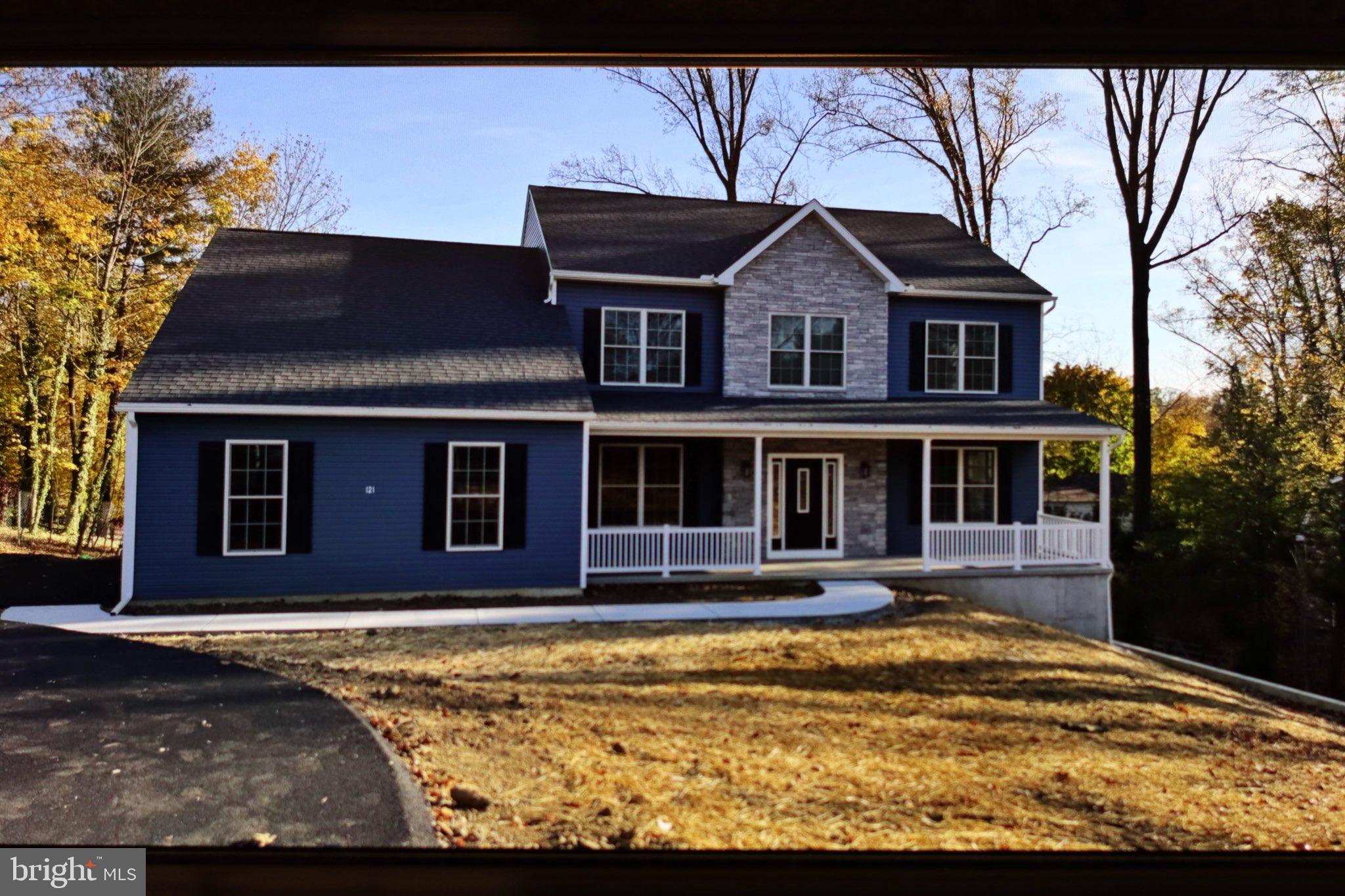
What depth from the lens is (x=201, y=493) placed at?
9.83 metres

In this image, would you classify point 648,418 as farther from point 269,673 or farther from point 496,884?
point 496,884

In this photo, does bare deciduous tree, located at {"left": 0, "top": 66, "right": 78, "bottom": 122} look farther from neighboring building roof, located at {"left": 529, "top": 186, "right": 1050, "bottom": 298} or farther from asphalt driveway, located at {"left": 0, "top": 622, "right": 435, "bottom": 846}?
asphalt driveway, located at {"left": 0, "top": 622, "right": 435, "bottom": 846}

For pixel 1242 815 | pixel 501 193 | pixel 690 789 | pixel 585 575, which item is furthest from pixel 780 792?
pixel 501 193

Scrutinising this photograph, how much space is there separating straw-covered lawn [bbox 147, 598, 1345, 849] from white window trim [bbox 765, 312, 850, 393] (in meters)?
4.81

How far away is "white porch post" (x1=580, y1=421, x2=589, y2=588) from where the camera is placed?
11.0m

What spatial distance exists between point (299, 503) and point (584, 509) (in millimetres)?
3418

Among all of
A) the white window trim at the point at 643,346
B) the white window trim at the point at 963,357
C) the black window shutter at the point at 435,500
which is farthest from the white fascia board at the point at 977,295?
the black window shutter at the point at 435,500

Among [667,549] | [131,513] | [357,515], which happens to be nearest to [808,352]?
[667,549]

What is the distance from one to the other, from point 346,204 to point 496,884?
2257 centimetres

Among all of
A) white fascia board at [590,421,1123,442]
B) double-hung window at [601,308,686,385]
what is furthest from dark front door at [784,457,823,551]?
double-hung window at [601,308,686,385]

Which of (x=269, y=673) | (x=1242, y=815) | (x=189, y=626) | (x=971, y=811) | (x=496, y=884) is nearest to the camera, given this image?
(x=496, y=884)

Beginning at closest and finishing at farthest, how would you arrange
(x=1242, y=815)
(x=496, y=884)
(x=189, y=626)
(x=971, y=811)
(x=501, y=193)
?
(x=496, y=884) → (x=971, y=811) → (x=1242, y=815) → (x=189, y=626) → (x=501, y=193)

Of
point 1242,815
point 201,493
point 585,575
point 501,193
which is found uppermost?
point 501,193

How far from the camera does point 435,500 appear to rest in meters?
10.6
